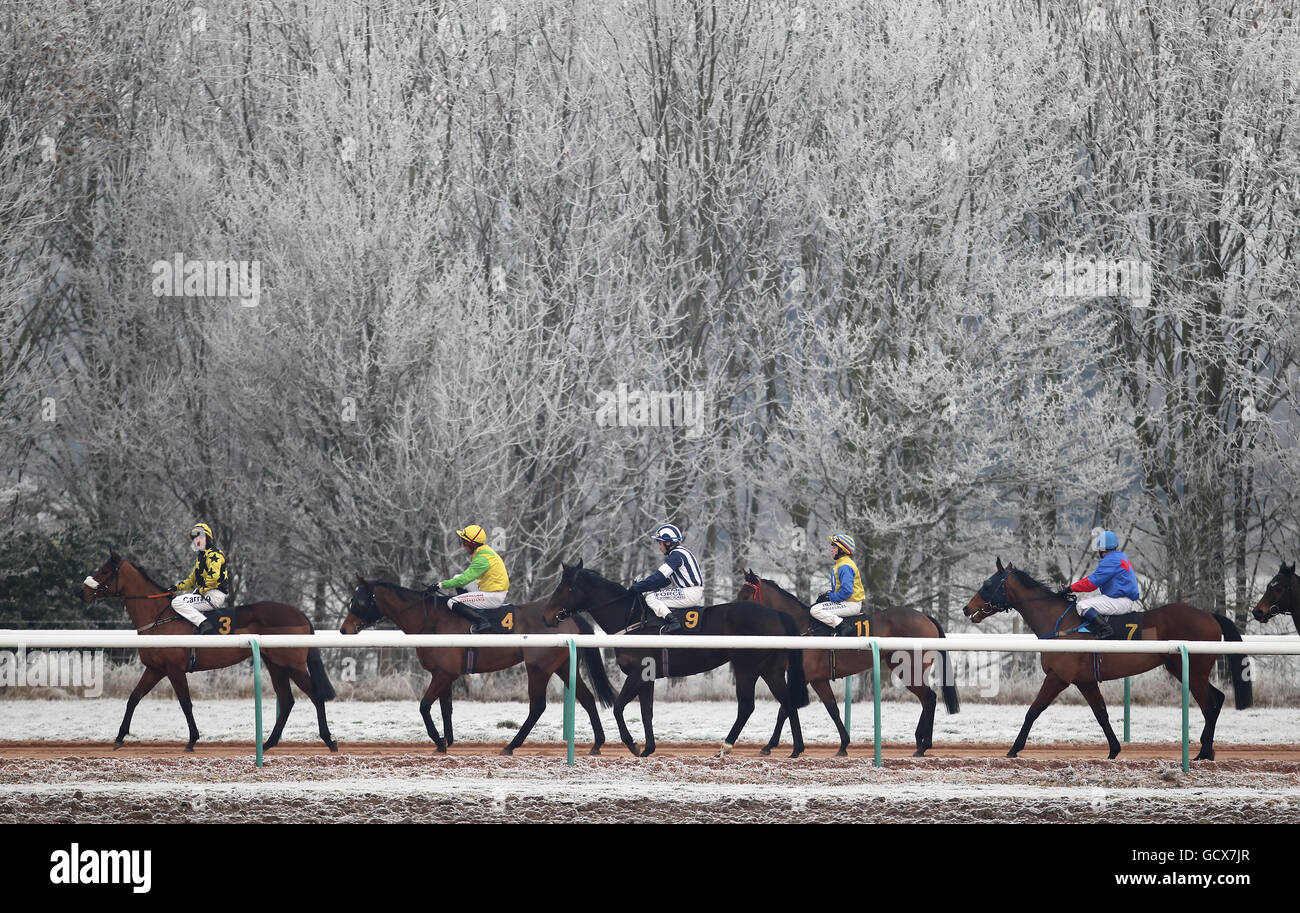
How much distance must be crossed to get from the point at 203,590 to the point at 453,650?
92.9 inches

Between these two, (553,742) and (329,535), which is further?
(329,535)

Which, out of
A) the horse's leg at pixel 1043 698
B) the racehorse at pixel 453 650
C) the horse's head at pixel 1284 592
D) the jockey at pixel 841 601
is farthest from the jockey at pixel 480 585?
the horse's head at pixel 1284 592

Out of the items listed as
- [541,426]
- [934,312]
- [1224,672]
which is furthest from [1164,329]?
[541,426]

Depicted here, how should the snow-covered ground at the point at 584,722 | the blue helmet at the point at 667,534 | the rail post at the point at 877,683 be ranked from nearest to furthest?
1. the rail post at the point at 877,683
2. the blue helmet at the point at 667,534
3. the snow-covered ground at the point at 584,722

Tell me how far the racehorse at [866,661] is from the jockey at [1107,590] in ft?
4.60

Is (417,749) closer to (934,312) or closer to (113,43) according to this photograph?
(934,312)

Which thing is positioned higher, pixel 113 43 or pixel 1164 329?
pixel 113 43

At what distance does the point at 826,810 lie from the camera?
10.9 meters

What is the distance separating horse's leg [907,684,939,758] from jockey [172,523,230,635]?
6166 millimetres

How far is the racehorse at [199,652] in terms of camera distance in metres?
13.6

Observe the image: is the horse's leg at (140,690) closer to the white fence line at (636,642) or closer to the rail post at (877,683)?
the white fence line at (636,642)

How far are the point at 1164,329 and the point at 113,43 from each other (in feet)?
58.1

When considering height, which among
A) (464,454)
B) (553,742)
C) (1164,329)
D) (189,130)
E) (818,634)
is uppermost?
(189,130)

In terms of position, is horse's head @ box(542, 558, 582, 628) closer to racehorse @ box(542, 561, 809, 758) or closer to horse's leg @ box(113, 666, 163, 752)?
racehorse @ box(542, 561, 809, 758)
